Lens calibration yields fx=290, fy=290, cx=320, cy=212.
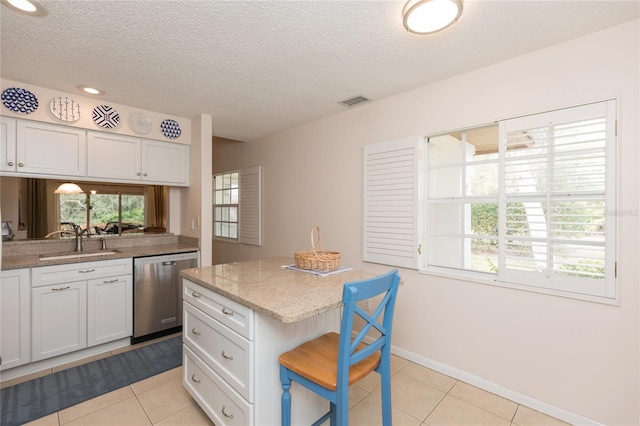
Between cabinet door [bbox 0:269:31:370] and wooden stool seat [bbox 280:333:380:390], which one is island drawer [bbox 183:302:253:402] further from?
cabinet door [bbox 0:269:31:370]

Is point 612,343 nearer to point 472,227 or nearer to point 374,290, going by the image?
point 472,227

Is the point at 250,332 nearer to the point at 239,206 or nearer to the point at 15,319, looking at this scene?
the point at 15,319

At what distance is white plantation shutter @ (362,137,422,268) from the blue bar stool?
46.9 inches

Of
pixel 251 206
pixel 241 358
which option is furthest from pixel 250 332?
pixel 251 206

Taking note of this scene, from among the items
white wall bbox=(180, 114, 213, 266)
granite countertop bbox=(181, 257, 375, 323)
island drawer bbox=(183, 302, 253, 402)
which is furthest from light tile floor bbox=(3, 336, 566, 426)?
white wall bbox=(180, 114, 213, 266)

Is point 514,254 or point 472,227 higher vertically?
point 472,227

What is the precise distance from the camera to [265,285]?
1645 mm

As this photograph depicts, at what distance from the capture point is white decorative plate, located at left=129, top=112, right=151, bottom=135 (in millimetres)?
3088

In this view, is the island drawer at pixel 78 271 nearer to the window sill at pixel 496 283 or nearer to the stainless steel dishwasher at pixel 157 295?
the stainless steel dishwasher at pixel 157 295

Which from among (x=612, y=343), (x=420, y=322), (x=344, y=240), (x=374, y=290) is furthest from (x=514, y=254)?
(x=344, y=240)

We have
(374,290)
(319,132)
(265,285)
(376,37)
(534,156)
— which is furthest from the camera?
(319,132)

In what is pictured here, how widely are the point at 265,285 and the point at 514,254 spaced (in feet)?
5.73

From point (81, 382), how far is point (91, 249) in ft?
4.59

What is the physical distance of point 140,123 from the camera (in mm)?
3137
